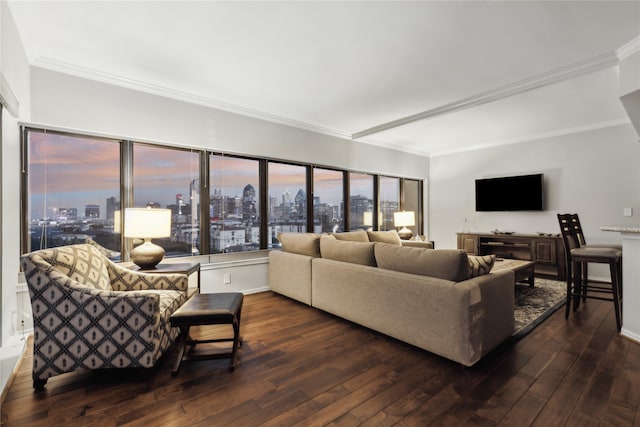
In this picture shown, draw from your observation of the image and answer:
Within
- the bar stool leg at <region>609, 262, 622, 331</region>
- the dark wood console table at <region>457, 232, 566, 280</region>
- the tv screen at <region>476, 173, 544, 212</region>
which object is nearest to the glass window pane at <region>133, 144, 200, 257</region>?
the bar stool leg at <region>609, 262, 622, 331</region>

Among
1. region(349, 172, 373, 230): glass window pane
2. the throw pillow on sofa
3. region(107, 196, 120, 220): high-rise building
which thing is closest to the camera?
region(107, 196, 120, 220): high-rise building

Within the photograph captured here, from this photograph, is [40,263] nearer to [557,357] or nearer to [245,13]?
[245,13]

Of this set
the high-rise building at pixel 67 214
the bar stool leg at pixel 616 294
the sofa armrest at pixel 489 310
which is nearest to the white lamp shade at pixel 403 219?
the bar stool leg at pixel 616 294

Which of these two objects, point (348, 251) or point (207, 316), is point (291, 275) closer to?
point (348, 251)

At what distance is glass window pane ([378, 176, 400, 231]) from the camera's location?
20.6ft

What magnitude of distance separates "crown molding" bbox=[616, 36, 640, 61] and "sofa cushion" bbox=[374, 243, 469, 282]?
243 cm

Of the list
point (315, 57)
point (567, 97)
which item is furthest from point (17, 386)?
point (567, 97)

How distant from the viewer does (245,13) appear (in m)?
2.22

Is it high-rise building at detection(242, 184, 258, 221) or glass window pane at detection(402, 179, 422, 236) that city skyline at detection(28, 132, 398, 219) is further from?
glass window pane at detection(402, 179, 422, 236)

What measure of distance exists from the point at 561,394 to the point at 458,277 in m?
0.85

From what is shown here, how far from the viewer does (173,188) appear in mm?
3658

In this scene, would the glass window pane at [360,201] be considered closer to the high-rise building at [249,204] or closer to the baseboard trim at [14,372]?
the high-rise building at [249,204]

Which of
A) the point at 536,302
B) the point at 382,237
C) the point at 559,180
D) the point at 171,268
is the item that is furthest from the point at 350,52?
the point at 559,180

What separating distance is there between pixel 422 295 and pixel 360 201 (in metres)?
3.69
